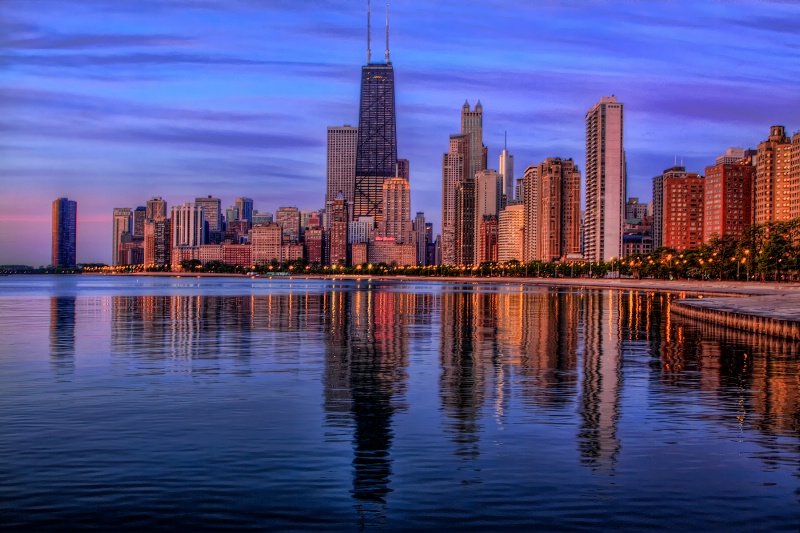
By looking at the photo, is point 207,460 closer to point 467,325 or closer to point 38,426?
point 38,426

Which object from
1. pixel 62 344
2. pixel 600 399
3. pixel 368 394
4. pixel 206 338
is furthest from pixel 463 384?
pixel 62 344

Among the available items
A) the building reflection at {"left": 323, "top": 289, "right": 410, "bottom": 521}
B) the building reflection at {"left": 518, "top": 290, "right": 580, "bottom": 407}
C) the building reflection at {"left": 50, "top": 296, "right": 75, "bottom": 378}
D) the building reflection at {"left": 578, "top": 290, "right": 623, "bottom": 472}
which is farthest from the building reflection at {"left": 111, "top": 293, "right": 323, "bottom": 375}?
the building reflection at {"left": 578, "top": 290, "right": 623, "bottom": 472}

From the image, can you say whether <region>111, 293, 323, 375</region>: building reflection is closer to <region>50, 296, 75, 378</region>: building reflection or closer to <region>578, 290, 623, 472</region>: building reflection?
<region>50, 296, 75, 378</region>: building reflection

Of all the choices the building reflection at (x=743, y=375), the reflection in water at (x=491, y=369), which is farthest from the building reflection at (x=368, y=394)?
the building reflection at (x=743, y=375)

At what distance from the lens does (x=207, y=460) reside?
1869cm

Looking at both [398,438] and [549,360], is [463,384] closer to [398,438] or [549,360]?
[549,360]

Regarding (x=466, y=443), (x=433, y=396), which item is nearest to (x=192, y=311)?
(x=433, y=396)

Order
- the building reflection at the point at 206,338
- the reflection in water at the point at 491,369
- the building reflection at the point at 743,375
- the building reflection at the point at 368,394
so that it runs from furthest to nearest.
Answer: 1. the building reflection at the point at 206,338
2. the building reflection at the point at 743,375
3. the reflection in water at the point at 491,369
4. the building reflection at the point at 368,394

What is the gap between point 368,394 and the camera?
28641 mm

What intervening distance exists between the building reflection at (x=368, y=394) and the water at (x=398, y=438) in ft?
0.33

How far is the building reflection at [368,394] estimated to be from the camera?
666 inches

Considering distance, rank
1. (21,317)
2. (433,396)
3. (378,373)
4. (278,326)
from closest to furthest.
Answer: (433,396) < (378,373) < (278,326) < (21,317)

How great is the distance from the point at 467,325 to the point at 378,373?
29.8m

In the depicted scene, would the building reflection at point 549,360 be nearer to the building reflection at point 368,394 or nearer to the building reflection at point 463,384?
the building reflection at point 463,384
